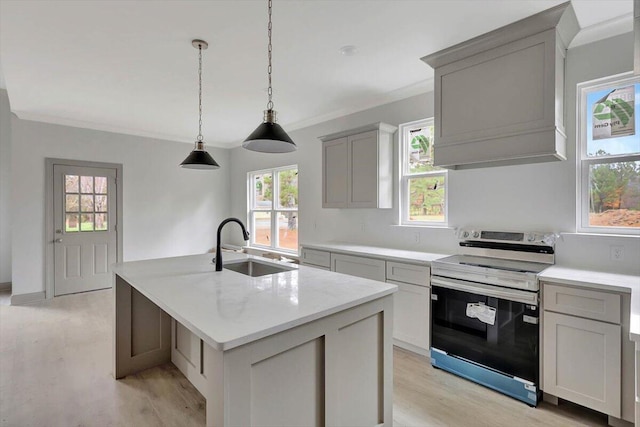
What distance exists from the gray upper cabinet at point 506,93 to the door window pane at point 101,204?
5.08 m

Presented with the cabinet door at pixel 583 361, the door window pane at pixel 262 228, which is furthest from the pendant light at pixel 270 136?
the door window pane at pixel 262 228

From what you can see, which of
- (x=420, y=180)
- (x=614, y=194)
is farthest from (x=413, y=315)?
(x=614, y=194)

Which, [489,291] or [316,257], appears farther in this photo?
[316,257]

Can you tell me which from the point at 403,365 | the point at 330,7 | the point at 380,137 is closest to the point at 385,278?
the point at 403,365

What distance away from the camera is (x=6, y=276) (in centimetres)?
527

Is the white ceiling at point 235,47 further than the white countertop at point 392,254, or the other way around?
the white countertop at point 392,254

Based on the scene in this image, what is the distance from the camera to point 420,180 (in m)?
3.56

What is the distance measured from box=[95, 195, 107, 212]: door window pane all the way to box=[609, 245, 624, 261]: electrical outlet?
624 cm

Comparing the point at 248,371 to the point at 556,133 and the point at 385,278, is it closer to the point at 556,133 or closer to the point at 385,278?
the point at 385,278

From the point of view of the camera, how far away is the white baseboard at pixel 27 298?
14.6ft

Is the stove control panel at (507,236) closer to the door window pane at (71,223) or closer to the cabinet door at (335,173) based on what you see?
the cabinet door at (335,173)

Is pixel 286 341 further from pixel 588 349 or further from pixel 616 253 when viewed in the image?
pixel 616 253

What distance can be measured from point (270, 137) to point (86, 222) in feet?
15.1

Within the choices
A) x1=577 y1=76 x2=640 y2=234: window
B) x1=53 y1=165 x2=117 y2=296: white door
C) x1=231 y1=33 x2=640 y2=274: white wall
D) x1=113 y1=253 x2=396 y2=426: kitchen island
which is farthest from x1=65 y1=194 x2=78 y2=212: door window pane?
x1=577 y1=76 x2=640 y2=234: window
